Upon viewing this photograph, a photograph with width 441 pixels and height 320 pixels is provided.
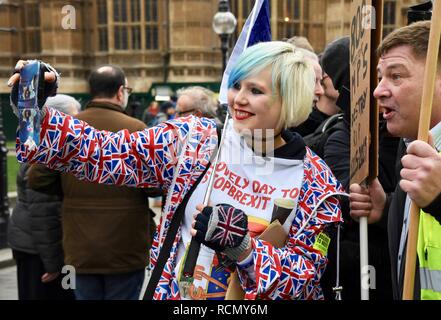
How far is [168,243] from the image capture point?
7.08 ft

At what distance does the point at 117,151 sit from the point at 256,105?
44 cm

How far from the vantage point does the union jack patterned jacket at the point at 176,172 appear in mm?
2051

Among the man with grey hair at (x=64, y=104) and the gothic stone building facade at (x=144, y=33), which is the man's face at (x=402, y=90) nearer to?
the man with grey hair at (x=64, y=104)

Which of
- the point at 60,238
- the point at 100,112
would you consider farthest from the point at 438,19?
the point at 60,238

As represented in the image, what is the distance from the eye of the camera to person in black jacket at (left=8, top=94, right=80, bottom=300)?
3984mm

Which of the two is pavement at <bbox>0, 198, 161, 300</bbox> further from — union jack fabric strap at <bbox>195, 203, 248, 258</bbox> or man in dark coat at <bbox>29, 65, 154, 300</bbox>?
union jack fabric strap at <bbox>195, 203, 248, 258</bbox>

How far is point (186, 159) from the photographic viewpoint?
2182 mm

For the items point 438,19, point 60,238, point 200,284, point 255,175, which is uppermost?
point 438,19

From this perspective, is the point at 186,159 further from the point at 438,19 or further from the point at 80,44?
the point at 80,44

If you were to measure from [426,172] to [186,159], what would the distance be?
2.72 ft

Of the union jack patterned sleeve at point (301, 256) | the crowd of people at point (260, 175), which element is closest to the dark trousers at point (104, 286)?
the crowd of people at point (260, 175)

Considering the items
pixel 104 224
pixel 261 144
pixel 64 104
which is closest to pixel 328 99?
pixel 104 224

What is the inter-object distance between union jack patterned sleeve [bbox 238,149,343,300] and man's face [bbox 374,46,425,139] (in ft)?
1.09

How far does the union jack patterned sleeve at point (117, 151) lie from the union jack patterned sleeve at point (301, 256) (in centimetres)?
33
